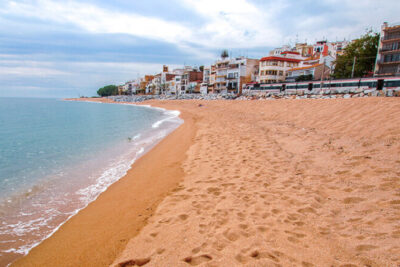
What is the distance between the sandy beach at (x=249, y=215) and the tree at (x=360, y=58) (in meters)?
36.9

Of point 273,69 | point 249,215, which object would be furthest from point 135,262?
point 273,69

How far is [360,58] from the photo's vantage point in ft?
118

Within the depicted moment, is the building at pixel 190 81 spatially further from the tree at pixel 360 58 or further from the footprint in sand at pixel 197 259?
the footprint in sand at pixel 197 259

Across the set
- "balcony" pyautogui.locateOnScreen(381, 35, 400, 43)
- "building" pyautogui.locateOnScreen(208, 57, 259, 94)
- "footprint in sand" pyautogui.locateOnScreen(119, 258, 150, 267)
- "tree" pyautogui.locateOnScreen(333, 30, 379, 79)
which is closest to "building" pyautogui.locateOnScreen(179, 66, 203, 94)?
"building" pyautogui.locateOnScreen(208, 57, 259, 94)

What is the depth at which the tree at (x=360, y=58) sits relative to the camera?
118ft

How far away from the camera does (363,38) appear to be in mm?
37625

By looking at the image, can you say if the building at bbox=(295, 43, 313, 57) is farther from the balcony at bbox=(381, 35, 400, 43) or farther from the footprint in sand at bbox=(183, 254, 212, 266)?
the footprint in sand at bbox=(183, 254, 212, 266)

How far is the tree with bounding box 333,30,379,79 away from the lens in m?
36.0

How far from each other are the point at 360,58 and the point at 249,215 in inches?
1724

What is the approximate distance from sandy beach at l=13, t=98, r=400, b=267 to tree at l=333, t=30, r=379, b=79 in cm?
3686

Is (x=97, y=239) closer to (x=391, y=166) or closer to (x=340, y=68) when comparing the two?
(x=391, y=166)

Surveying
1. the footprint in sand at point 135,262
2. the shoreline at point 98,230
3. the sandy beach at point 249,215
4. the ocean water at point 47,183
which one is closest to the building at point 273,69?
the ocean water at point 47,183

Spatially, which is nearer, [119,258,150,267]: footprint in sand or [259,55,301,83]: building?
[119,258,150,267]: footprint in sand

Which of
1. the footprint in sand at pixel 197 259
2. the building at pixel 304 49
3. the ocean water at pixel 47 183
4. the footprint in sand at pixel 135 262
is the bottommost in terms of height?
the ocean water at pixel 47 183
